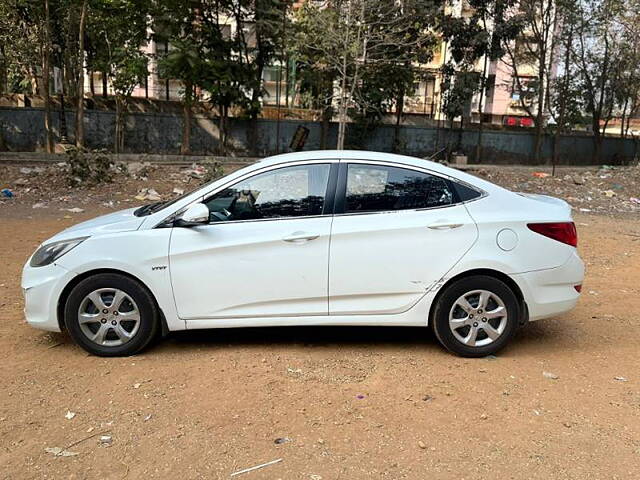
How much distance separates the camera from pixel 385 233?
4191mm

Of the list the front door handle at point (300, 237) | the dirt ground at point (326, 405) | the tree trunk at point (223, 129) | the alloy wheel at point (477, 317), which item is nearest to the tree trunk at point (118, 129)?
the tree trunk at point (223, 129)

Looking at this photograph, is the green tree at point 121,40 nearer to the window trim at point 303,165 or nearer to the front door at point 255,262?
the window trim at point 303,165

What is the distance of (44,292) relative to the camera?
4176 millimetres

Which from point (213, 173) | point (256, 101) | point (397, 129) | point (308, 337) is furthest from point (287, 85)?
point (308, 337)

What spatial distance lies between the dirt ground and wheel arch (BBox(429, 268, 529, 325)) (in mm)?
367

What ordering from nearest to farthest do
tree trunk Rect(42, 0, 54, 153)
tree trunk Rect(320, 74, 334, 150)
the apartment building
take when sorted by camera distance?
tree trunk Rect(42, 0, 54, 153) < tree trunk Rect(320, 74, 334, 150) < the apartment building

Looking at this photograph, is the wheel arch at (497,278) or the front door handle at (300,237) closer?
the front door handle at (300,237)

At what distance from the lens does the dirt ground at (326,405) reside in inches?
117

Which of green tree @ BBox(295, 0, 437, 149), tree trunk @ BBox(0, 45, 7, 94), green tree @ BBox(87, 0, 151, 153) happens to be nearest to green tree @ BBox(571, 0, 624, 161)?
green tree @ BBox(295, 0, 437, 149)

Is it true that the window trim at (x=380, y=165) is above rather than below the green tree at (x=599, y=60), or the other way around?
below

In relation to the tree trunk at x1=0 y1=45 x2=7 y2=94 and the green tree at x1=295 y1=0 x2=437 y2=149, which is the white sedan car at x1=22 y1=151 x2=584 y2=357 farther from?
the tree trunk at x1=0 y1=45 x2=7 y2=94

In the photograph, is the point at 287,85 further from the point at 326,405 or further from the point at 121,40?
the point at 326,405

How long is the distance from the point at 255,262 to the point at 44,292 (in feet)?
5.18

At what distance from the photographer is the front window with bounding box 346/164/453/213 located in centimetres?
430
